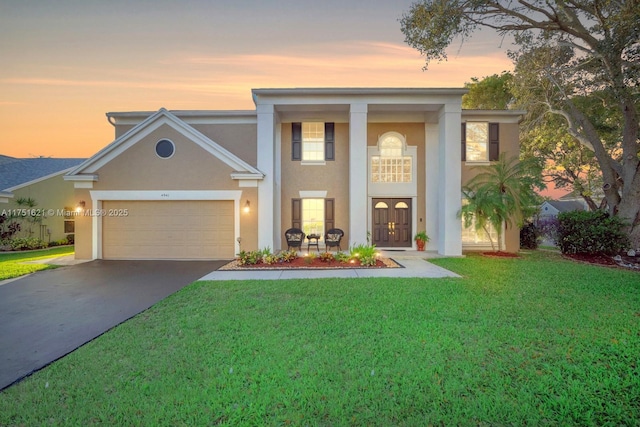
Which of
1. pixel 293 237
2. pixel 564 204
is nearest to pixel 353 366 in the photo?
pixel 293 237

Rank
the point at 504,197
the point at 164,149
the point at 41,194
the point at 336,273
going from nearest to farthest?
the point at 336,273, the point at 504,197, the point at 164,149, the point at 41,194

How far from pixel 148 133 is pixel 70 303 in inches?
299

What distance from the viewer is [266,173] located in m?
11.9

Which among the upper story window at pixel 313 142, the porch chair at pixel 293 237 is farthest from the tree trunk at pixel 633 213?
the porch chair at pixel 293 237

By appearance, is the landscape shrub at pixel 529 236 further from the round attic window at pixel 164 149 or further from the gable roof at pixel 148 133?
the round attic window at pixel 164 149

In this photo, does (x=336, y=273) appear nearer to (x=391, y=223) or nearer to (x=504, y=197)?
(x=391, y=223)

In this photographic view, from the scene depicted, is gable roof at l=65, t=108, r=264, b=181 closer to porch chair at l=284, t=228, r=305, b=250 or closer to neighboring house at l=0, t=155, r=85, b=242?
porch chair at l=284, t=228, r=305, b=250

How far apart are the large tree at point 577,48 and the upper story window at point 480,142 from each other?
308cm

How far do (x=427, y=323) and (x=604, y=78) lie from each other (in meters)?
14.7

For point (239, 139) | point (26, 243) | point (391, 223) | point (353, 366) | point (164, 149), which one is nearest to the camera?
point (353, 366)

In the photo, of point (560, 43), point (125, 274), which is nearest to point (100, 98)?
point (125, 274)

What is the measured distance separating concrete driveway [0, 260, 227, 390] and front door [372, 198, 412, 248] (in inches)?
289

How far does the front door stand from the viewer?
1395 cm

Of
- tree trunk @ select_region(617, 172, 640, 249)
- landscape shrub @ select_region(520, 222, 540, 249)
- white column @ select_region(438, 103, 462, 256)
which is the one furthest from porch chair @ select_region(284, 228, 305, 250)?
tree trunk @ select_region(617, 172, 640, 249)
